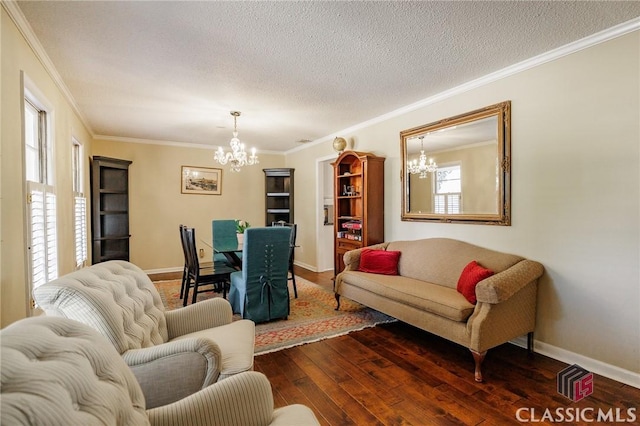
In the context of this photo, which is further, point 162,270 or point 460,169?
point 162,270

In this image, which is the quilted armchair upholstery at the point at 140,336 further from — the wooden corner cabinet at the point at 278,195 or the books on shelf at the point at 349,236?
the wooden corner cabinet at the point at 278,195

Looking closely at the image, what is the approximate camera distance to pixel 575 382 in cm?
227

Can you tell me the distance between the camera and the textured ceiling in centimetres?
202

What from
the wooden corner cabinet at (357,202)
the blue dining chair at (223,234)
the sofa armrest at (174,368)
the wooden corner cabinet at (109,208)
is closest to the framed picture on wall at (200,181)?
the wooden corner cabinet at (109,208)

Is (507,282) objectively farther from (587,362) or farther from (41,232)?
(41,232)

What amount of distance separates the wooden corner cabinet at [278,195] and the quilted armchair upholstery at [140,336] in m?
4.98

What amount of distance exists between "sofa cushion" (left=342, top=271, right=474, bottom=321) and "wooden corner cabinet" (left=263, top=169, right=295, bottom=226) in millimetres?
3364

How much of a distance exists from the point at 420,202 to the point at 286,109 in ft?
6.80

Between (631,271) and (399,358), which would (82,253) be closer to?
(399,358)

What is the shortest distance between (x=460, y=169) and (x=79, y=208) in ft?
15.3

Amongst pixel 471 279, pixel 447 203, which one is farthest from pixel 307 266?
pixel 471 279

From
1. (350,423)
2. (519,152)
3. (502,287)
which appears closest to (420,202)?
(519,152)

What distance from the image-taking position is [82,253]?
13.3 feet

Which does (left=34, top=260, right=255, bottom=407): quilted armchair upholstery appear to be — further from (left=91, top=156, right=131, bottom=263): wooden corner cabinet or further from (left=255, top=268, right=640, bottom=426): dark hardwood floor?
(left=91, top=156, right=131, bottom=263): wooden corner cabinet
